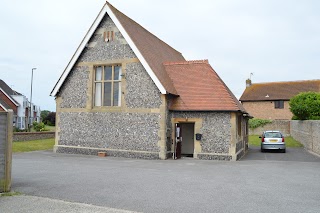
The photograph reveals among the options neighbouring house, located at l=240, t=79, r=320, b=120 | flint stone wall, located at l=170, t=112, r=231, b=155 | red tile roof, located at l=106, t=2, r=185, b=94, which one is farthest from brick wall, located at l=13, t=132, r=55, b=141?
neighbouring house, located at l=240, t=79, r=320, b=120

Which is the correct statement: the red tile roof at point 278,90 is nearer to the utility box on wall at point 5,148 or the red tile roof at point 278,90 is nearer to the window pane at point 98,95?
the window pane at point 98,95

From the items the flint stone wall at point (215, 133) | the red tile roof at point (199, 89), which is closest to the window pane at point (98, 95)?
the red tile roof at point (199, 89)

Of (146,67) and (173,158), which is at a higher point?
(146,67)

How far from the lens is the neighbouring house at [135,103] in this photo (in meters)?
15.8

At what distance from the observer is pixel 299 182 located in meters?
9.66

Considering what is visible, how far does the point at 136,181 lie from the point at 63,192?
241 centimetres

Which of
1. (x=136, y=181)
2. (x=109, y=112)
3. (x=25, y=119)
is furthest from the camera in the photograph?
(x=25, y=119)

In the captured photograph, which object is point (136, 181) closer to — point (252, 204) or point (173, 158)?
point (252, 204)

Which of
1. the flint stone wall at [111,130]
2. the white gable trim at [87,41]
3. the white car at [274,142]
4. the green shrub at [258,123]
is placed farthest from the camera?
the green shrub at [258,123]

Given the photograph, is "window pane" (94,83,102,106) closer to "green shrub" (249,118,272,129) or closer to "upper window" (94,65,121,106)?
"upper window" (94,65,121,106)

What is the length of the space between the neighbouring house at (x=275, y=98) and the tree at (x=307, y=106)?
51.1 ft

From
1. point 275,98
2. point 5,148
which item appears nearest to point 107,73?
point 5,148

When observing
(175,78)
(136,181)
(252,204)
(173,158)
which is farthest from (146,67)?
(252,204)

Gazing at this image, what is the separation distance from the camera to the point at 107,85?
1780cm
